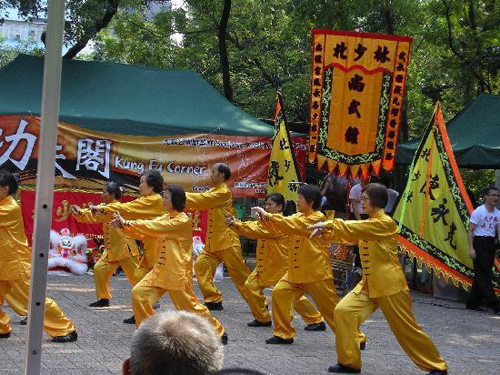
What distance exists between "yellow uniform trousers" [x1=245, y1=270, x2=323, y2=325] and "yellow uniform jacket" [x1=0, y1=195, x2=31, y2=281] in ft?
8.70

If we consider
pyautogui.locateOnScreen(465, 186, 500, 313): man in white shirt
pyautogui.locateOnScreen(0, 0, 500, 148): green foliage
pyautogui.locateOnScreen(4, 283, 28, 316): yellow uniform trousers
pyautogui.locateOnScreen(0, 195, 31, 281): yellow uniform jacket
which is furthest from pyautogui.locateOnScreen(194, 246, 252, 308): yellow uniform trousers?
pyautogui.locateOnScreen(0, 0, 500, 148): green foliage

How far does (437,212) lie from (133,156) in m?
4.98

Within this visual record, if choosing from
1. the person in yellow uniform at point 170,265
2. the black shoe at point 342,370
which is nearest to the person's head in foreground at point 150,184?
the person in yellow uniform at point 170,265

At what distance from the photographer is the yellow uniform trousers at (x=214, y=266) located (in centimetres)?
1035

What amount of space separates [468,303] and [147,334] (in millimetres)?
10226

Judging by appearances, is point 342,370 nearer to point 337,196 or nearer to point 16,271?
point 16,271

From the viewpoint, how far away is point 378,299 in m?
7.18

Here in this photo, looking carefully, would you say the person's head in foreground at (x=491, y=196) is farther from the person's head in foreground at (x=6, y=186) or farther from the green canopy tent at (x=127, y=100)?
the person's head in foreground at (x=6, y=186)

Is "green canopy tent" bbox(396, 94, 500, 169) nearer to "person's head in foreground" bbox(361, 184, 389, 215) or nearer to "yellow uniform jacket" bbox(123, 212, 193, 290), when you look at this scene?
"person's head in foreground" bbox(361, 184, 389, 215)

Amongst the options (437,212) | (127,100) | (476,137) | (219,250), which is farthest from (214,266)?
(476,137)

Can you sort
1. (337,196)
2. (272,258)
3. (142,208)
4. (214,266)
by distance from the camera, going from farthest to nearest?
(337,196), (214,266), (272,258), (142,208)

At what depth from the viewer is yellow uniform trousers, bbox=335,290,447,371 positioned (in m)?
7.02

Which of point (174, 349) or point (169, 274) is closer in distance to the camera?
point (174, 349)

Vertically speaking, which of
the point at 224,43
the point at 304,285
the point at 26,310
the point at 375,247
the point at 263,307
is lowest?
the point at 263,307
